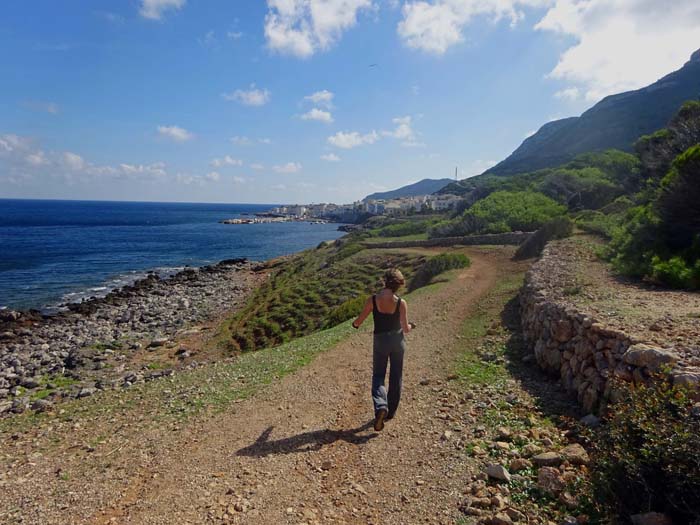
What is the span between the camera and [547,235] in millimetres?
21781

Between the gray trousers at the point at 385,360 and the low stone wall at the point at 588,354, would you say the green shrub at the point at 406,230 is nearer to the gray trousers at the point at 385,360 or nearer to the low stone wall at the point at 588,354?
the low stone wall at the point at 588,354

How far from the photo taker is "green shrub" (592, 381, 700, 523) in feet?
9.75

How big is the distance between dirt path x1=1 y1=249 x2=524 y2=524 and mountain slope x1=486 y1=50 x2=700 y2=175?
102877mm

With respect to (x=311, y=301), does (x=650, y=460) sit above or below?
above

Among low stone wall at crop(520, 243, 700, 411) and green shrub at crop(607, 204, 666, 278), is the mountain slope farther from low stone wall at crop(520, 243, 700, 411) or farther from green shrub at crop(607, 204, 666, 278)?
low stone wall at crop(520, 243, 700, 411)

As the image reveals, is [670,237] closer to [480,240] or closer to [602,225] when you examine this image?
[602,225]

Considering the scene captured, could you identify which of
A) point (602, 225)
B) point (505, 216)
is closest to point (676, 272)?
point (602, 225)

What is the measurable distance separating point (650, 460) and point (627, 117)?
128558 mm

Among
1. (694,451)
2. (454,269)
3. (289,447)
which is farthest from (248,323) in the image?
(694,451)

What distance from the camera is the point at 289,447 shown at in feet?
19.6

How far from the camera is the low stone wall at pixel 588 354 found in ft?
16.3

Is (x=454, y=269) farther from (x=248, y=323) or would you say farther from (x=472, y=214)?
(x=472, y=214)

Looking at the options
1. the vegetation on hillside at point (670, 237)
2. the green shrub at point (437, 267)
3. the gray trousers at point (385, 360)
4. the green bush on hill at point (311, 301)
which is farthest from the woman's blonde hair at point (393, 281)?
the green shrub at point (437, 267)

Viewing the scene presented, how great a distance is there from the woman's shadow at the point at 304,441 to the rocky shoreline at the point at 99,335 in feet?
26.3
